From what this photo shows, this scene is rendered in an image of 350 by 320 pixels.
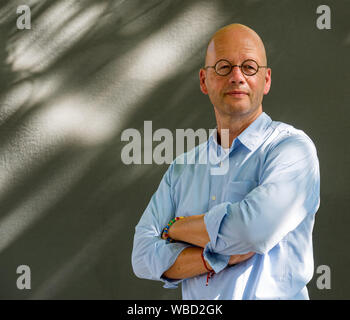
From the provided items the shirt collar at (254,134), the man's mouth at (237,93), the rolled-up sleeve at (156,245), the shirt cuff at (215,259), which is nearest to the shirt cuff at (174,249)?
the rolled-up sleeve at (156,245)

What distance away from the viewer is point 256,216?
137 cm

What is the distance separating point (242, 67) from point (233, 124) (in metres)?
0.19

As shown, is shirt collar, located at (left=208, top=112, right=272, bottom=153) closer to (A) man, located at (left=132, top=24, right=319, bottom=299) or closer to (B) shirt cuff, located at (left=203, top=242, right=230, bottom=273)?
(A) man, located at (left=132, top=24, right=319, bottom=299)

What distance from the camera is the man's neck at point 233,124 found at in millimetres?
1604

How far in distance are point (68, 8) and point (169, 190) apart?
A: 213 cm

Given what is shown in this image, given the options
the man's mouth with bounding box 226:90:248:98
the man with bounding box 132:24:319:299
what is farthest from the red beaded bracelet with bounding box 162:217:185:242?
the man's mouth with bounding box 226:90:248:98

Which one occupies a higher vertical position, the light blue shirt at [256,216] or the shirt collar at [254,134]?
the shirt collar at [254,134]

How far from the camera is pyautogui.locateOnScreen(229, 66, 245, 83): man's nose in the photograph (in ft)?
5.00

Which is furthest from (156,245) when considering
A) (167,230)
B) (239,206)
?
(239,206)

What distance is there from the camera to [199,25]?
128 inches

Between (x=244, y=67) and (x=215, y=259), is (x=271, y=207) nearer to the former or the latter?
(x=215, y=259)

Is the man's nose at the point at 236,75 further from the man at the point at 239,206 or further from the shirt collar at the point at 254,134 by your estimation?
the shirt collar at the point at 254,134

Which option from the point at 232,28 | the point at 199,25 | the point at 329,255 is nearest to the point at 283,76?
the point at 199,25

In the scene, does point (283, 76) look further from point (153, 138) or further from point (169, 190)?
point (169, 190)
